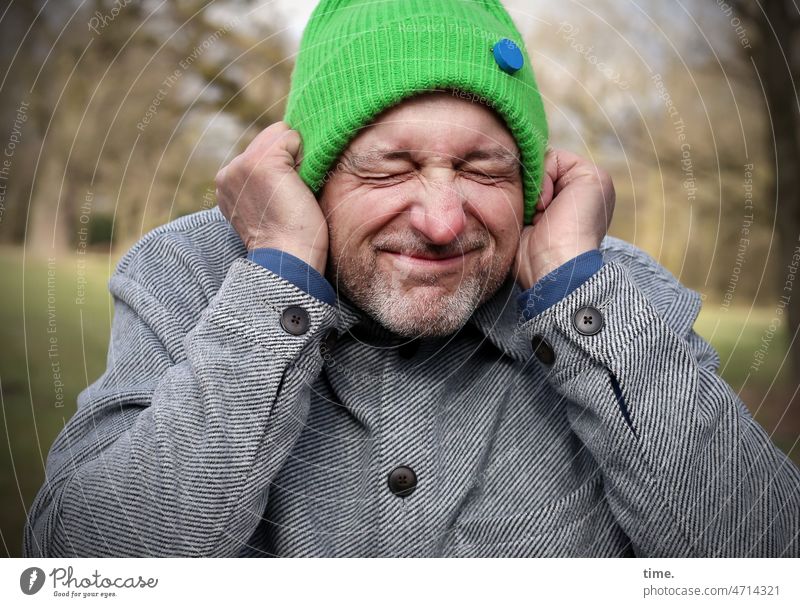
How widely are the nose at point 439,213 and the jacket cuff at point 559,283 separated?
0.53ft

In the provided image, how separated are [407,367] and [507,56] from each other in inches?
21.9

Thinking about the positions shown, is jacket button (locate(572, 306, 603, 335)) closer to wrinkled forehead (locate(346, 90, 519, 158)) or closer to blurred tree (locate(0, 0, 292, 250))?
wrinkled forehead (locate(346, 90, 519, 158))

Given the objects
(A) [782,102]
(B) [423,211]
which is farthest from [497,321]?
(A) [782,102]

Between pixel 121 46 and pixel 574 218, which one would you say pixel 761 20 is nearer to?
pixel 574 218

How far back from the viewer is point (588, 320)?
1312 mm

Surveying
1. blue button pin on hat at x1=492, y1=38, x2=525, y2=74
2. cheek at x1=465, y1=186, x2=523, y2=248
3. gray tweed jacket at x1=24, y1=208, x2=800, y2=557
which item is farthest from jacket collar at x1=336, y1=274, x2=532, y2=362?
blue button pin on hat at x1=492, y1=38, x2=525, y2=74

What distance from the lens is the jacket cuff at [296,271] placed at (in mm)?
1296

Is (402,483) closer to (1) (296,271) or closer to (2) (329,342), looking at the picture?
(2) (329,342)

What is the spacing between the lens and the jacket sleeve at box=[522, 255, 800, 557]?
4.27 ft

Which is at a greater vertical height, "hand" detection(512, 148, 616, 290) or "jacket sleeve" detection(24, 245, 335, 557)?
"hand" detection(512, 148, 616, 290)

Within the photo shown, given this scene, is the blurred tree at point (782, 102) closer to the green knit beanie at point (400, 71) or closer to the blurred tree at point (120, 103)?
the green knit beanie at point (400, 71)

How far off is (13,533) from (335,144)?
2.99ft

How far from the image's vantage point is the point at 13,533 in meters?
1.50

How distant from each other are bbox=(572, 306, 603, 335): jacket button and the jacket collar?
0.14 metres
